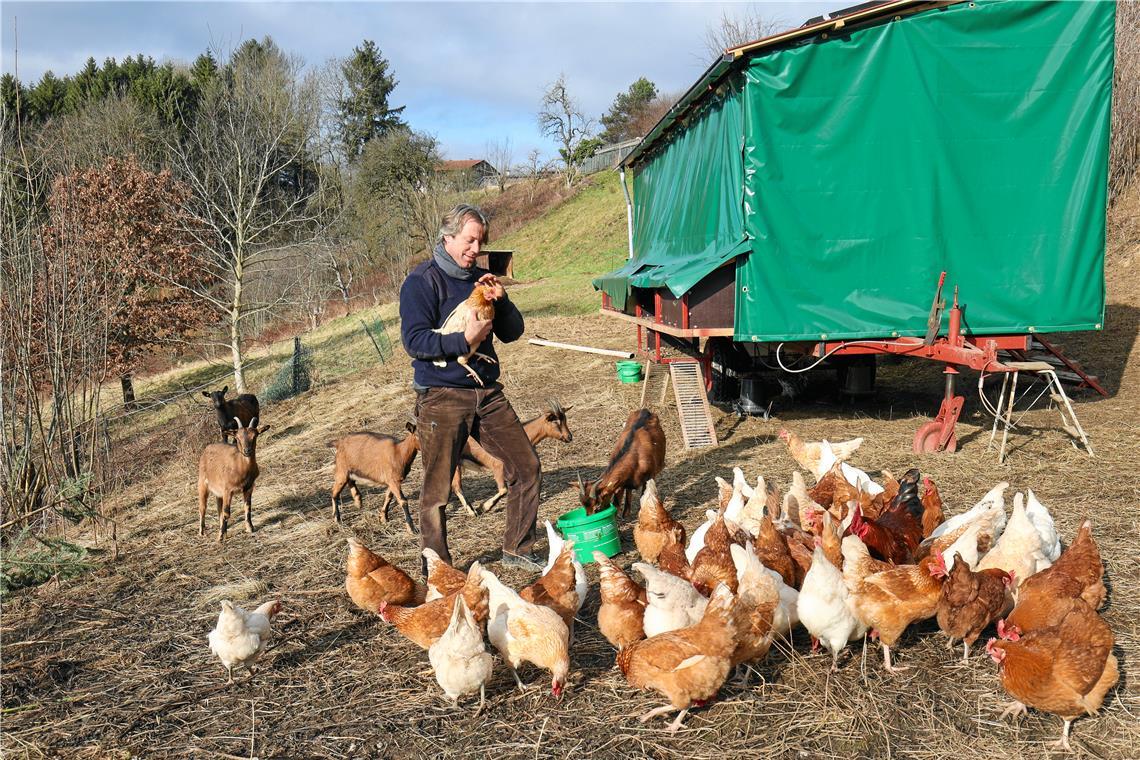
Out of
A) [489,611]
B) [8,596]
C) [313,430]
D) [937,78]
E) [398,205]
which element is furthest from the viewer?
[398,205]

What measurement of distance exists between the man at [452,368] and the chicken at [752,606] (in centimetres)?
182

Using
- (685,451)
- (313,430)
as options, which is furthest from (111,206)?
(685,451)

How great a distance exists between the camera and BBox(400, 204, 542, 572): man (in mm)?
4664

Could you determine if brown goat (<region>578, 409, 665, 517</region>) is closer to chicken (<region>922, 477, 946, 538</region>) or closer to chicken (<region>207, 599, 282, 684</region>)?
chicken (<region>922, 477, 946, 538</region>)

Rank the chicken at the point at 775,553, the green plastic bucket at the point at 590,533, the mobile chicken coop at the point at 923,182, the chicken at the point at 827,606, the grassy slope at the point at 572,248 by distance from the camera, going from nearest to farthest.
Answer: the chicken at the point at 827,606 < the chicken at the point at 775,553 < the green plastic bucket at the point at 590,533 < the mobile chicken coop at the point at 923,182 < the grassy slope at the point at 572,248

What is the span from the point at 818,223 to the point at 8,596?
7.76 meters

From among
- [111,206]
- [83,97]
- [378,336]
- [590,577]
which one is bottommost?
[590,577]

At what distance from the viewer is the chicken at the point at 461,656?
3.61m

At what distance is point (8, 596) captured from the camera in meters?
5.70

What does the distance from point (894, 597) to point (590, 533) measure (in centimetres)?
218

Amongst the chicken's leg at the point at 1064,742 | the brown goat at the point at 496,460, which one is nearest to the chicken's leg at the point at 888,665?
the chicken's leg at the point at 1064,742

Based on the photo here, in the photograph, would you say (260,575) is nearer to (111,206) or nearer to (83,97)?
(111,206)

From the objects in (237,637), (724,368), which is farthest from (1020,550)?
(724,368)

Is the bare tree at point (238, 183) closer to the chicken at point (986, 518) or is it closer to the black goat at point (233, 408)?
the black goat at point (233, 408)
